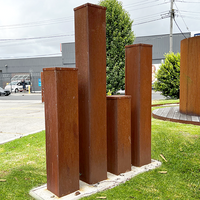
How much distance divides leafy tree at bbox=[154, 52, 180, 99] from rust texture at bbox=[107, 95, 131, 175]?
10.1 metres

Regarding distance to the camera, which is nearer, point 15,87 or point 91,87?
point 91,87

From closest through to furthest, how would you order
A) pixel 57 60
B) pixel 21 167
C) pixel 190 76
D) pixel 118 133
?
1. pixel 118 133
2. pixel 21 167
3. pixel 190 76
4. pixel 57 60

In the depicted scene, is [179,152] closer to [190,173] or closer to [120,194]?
[190,173]

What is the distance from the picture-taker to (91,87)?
2541 millimetres

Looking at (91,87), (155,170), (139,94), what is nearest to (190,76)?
(139,94)

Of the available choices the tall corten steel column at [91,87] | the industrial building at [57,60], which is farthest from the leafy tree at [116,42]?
the industrial building at [57,60]

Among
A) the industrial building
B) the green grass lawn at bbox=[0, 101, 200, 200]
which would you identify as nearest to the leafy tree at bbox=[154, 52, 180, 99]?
the green grass lawn at bbox=[0, 101, 200, 200]

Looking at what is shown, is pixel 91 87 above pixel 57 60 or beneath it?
beneath

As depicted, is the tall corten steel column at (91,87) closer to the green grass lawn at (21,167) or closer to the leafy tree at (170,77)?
the green grass lawn at (21,167)

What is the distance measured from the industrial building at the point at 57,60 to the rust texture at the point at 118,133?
24845 millimetres

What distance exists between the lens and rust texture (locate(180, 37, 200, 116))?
5105 millimetres

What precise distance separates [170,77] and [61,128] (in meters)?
11.2

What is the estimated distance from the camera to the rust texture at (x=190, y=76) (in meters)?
5.11

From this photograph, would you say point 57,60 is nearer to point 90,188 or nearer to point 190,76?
point 190,76
